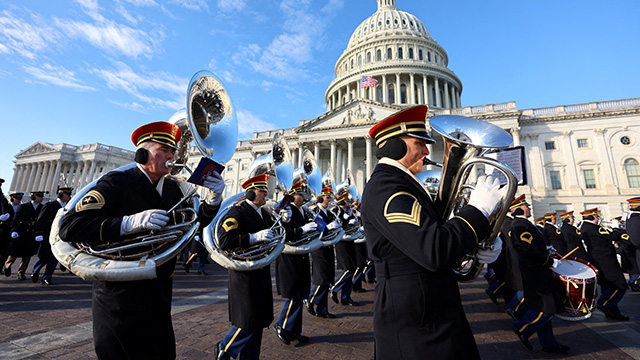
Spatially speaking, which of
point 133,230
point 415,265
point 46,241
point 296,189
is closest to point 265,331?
point 296,189

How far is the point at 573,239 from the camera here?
886 cm

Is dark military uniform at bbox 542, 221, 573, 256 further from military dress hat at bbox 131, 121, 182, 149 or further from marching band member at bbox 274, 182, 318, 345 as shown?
military dress hat at bbox 131, 121, 182, 149

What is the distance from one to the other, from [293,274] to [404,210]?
3.53 m

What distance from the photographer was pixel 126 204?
242 cm

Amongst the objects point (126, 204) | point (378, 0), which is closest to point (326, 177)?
point (126, 204)

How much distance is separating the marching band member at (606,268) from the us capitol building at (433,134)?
20471 millimetres

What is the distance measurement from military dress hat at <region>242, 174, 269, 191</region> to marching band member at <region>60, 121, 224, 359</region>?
1810mm

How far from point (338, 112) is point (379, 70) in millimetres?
18139

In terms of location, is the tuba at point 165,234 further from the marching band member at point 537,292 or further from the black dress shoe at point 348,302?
the black dress shoe at point 348,302

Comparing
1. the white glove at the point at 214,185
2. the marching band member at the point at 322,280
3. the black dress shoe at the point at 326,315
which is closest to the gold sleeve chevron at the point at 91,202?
the white glove at the point at 214,185

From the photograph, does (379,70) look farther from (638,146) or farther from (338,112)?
(638,146)

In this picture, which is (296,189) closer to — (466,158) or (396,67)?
(466,158)

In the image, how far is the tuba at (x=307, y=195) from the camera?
4.96m

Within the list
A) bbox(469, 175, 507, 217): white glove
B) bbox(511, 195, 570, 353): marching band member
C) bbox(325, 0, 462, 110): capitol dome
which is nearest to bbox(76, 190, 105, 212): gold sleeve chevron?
bbox(469, 175, 507, 217): white glove
